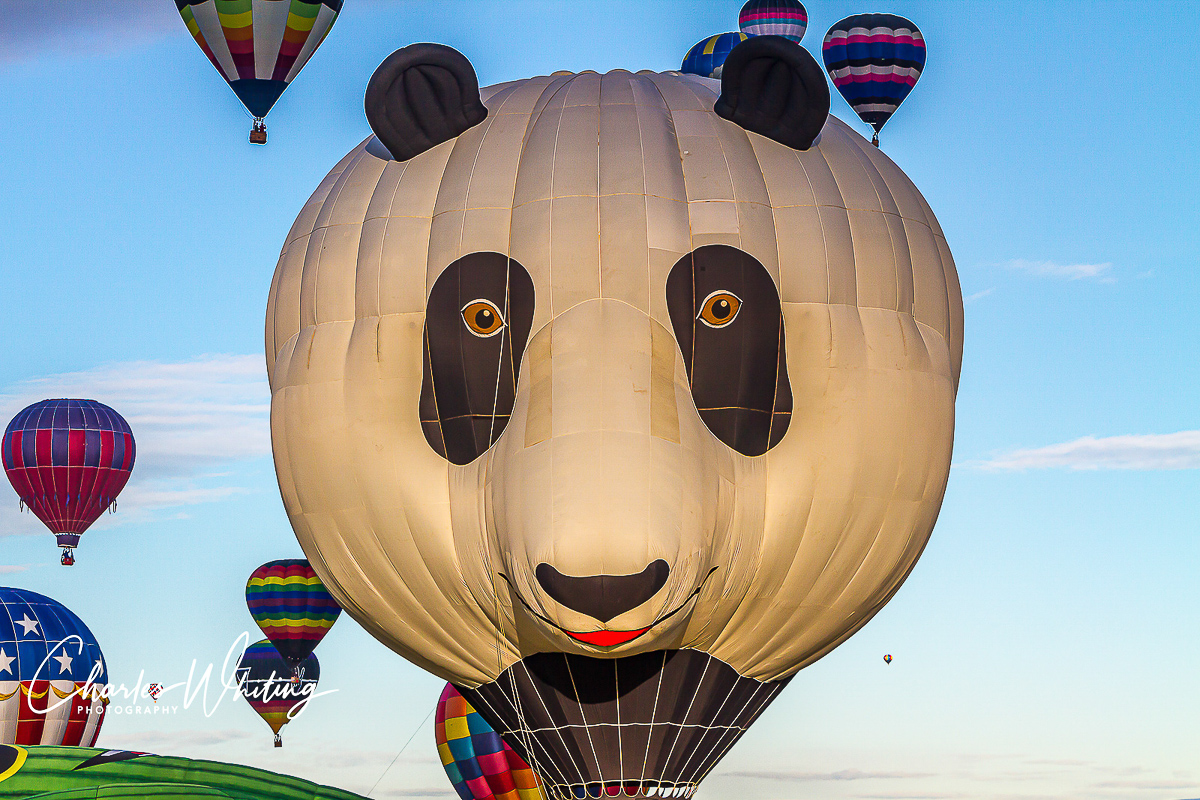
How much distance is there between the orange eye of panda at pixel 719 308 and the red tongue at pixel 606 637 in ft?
5.42

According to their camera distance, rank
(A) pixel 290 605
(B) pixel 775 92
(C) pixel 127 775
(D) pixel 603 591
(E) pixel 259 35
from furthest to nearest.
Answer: (A) pixel 290 605 → (E) pixel 259 35 → (C) pixel 127 775 → (B) pixel 775 92 → (D) pixel 603 591

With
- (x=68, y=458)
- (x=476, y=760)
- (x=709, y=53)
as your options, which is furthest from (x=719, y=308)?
(x=68, y=458)

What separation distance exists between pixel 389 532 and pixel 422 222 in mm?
1620

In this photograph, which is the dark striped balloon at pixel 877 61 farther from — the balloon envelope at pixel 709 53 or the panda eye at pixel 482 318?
the panda eye at pixel 482 318

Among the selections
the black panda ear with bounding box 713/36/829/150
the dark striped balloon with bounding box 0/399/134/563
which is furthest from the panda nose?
the dark striped balloon with bounding box 0/399/134/563

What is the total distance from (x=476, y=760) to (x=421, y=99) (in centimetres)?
863

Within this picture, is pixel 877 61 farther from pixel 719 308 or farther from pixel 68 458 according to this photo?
pixel 68 458

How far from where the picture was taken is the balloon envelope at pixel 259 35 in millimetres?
16703

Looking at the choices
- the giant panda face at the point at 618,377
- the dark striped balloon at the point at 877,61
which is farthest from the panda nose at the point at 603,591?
the dark striped balloon at the point at 877,61

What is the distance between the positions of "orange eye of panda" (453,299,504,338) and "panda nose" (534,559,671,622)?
150cm

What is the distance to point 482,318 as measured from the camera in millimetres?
8617

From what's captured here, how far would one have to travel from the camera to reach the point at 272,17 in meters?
16.8

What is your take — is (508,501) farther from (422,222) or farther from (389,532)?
(422,222)

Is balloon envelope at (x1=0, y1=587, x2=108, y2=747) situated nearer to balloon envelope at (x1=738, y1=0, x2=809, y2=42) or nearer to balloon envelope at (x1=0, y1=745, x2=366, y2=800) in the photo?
balloon envelope at (x1=0, y1=745, x2=366, y2=800)
